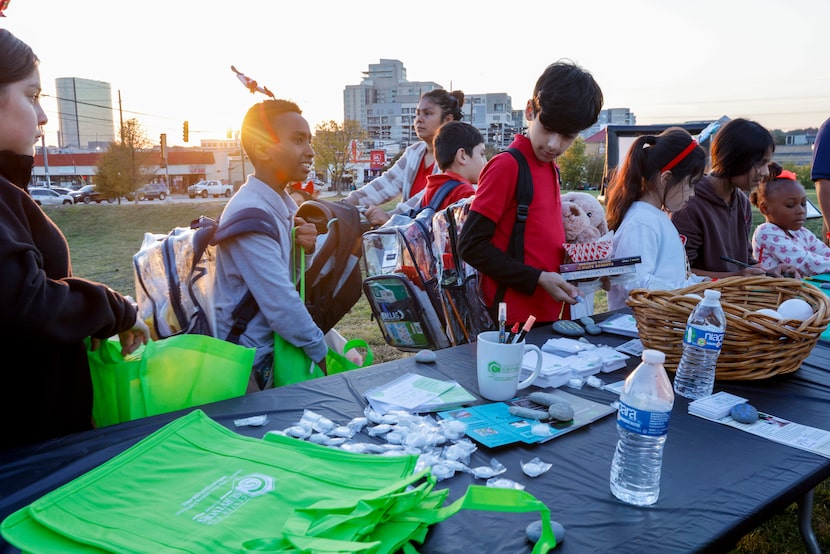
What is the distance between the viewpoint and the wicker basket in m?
1.49

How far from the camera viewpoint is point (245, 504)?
887 mm

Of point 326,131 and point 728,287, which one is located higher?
point 326,131

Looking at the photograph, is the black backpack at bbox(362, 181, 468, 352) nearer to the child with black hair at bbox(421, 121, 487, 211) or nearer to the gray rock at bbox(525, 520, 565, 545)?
the child with black hair at bbox(421, 121, 487, 211)

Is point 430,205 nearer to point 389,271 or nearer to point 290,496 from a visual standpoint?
point 389,271

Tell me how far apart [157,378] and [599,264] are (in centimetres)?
160

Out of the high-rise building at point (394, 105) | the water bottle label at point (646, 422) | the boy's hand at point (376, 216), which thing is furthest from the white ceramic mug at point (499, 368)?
the high-rise building at point (394, 105)

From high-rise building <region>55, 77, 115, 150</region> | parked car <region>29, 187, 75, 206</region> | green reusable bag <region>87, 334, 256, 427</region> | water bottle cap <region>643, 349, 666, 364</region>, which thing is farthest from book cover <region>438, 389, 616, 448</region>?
high-rise building <region>55, 77, 115, 150</region>

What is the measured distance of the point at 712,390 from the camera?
1514 millimetres

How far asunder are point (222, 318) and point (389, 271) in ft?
3.16

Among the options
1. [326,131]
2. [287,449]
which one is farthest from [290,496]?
[326,131]

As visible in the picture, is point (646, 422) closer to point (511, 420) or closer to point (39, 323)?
point (511, 420)

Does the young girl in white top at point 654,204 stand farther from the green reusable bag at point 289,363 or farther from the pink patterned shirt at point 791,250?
the pink patterned shirt at point 791,250

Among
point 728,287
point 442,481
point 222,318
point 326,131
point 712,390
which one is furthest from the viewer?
point 326,131

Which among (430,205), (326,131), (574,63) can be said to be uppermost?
(326,131)
